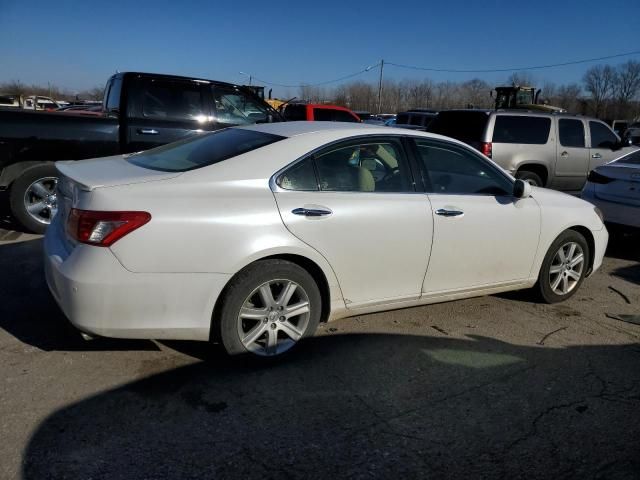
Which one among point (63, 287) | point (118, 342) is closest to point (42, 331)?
point (118, 342)

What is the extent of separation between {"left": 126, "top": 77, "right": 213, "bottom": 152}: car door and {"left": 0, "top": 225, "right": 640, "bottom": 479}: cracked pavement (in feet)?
10.4

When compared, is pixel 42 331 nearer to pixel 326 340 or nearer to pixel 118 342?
pixel 118 342

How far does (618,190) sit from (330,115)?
9229 mm

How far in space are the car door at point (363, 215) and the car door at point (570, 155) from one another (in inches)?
306

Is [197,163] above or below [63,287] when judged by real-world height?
above

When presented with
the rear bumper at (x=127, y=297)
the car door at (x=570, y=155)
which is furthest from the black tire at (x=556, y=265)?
the car door at (x=570, y=155)

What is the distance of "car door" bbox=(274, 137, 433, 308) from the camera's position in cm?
351

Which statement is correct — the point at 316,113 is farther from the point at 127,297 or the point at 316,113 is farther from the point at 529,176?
the point at 127,297

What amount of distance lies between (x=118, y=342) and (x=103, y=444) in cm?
117

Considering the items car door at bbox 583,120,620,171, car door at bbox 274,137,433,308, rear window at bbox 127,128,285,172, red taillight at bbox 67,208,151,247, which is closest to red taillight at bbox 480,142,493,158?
car door at bbox 583,120,620,171

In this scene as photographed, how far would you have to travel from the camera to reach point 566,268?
497cm

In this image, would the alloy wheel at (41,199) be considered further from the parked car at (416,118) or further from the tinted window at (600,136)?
the parked car at (416,118)

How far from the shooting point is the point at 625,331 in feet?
14.6

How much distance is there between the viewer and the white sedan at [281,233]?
3059 millimetres
